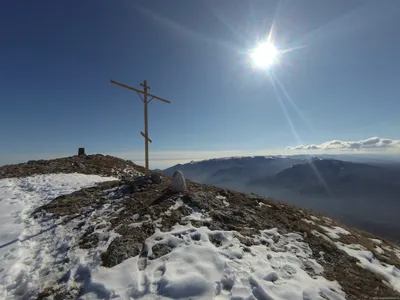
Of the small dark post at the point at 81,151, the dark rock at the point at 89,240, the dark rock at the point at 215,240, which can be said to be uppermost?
the small dark post at the point at 81,151

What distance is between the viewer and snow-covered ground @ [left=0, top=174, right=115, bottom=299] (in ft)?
17.8

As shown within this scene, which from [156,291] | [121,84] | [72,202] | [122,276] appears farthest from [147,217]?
[121,84]

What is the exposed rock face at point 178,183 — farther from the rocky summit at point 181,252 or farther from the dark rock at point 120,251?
the dark rock at point 120,251

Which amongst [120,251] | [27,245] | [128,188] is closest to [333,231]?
[120,251]

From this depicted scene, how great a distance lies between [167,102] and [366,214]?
230 metres

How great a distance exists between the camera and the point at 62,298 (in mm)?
4797

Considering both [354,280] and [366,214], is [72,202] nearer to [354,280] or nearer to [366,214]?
[354,280]

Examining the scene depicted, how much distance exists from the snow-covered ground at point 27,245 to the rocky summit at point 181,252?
0.04 meters

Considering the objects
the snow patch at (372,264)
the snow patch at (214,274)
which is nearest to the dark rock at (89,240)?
the snow patch at (214,274)

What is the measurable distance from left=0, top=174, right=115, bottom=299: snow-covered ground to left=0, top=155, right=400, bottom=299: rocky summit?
0.04m

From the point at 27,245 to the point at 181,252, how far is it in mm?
5591

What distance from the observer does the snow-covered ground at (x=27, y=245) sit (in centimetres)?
543

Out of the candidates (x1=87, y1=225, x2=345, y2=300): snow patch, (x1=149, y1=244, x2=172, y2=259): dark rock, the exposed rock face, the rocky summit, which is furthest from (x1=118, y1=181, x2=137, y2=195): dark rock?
(x1=149, y1=244, x2=172, y2=259): dark rock

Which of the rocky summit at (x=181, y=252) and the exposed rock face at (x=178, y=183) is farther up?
the exposed rock face at (x=178, y=183)
